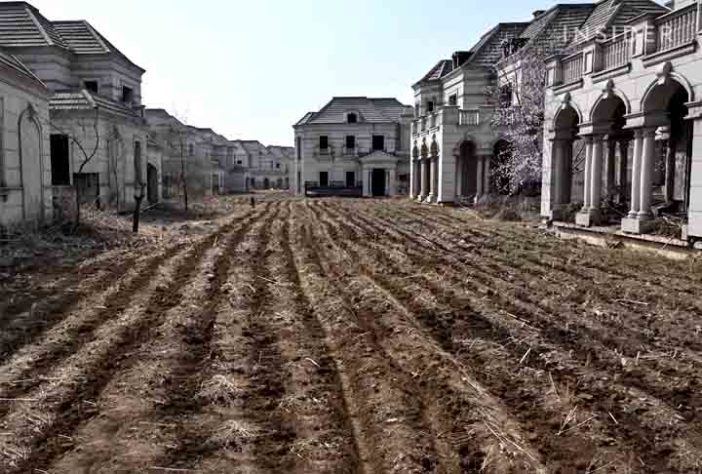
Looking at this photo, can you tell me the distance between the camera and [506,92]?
3077 centimetres

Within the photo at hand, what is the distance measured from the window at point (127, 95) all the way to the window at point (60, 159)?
298 inches

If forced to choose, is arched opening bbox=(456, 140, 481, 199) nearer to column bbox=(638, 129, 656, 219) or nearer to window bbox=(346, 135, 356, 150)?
column bbox=(638, 129, 656, 219)

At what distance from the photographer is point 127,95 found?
30.1 m

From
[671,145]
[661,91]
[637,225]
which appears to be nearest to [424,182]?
[671,145]

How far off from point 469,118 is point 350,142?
2641 centimetres

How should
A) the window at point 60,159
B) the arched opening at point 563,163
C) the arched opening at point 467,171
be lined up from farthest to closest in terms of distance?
the arched opening at point 467,171 < the window at point 60,159 < the arched opening at point 563,163

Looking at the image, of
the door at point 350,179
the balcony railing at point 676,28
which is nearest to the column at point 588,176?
the balcony railing at point 676,28

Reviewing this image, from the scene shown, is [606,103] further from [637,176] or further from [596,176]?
[637,176]

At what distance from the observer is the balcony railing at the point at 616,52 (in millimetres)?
14539

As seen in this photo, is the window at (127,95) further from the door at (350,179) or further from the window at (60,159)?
the door at (350,179)

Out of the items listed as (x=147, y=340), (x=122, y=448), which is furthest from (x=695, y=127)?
(x=122, y=448)

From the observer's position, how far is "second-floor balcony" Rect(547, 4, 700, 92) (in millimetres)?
12398

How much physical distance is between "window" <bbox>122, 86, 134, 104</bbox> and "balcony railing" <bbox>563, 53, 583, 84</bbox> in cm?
2152

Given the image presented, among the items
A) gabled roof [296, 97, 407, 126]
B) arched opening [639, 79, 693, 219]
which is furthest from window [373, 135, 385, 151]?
arched opening [639, 79, 693, 219]
